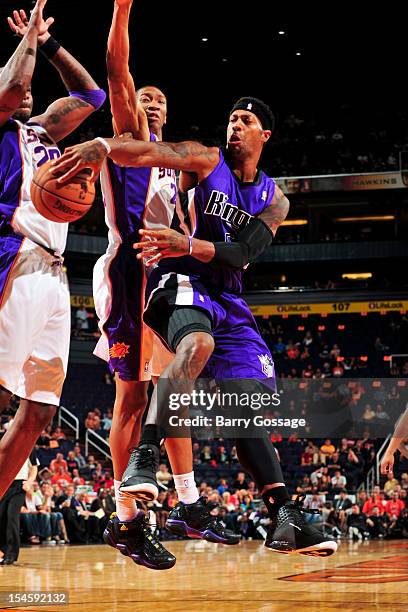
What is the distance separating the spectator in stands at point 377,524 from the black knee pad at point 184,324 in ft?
45.4

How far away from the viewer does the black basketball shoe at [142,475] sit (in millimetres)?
4500

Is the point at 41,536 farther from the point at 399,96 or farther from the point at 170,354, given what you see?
the point at 399,96

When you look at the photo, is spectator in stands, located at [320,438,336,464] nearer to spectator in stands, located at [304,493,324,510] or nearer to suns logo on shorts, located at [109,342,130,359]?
spectator in stands, located at [304,493,324,510]

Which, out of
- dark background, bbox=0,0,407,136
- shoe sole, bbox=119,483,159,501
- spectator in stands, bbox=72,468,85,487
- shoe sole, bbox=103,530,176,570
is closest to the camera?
shoe sole, bbox=119,483,159,501

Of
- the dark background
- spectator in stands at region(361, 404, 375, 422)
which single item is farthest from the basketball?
the dark background

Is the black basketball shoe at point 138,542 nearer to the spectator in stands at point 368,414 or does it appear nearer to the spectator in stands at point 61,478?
the spectator in stands at point 61,478

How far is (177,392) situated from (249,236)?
108 centimetres

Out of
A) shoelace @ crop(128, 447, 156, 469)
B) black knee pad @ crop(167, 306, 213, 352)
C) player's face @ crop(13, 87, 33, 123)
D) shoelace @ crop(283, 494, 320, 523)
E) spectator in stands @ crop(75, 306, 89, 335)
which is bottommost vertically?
shoelace @ crop(283, 494, 320, 523)

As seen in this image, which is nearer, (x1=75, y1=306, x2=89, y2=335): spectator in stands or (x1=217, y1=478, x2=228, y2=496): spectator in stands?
(x1=217, y1=478, x2=228, y2=496): spectator in stands

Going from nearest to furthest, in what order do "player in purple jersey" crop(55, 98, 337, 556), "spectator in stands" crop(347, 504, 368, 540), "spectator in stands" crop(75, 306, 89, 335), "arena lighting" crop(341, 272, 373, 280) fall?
1. "player in purple jersey" crop(55, 98, 337, 556)
2. "spectator in stands" crop(347, 504, 368, 540)
3. "spectator in stands" crop(75, 306, 89, 335)
4. "arena lighting" crop(341, 272, 373, 280)

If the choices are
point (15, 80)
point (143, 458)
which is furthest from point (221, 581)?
point (15, 80)

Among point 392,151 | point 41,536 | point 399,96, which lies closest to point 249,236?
point 41,536

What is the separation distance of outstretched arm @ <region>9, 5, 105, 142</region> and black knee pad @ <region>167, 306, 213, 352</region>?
56.2 inches

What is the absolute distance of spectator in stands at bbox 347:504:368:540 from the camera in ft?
57.6
